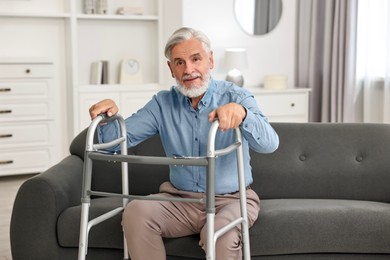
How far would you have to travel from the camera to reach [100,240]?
104 inches

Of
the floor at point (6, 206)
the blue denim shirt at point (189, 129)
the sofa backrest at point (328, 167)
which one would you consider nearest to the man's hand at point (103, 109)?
the blue denim shirt at point (189, 129)

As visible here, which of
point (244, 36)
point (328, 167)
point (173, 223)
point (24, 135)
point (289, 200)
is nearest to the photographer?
point (173, 223)

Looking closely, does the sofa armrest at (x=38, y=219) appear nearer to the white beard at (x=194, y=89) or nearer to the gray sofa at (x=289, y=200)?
the gray sofa at (x=289, y=200)

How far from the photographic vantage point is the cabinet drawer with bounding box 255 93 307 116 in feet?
18.0

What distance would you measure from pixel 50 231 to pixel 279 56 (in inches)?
144

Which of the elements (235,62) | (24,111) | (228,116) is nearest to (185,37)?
(228,116)

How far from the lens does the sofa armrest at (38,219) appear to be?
2.65 m

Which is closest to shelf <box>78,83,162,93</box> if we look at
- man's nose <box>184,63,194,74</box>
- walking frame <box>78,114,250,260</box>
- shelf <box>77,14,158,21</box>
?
shelf <box>77,14,158,21</box>

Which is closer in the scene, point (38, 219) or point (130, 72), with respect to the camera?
point (38, 219)

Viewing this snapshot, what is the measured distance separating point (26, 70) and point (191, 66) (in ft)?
9.88

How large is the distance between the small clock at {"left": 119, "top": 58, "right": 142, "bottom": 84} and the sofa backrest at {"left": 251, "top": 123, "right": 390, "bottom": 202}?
2.83 m

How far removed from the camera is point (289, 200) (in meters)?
2.96

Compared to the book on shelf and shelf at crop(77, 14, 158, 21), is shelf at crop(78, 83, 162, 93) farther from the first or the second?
shelf at crop(77, 14, 158, 21)

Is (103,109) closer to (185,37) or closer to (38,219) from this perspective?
(185,37)
